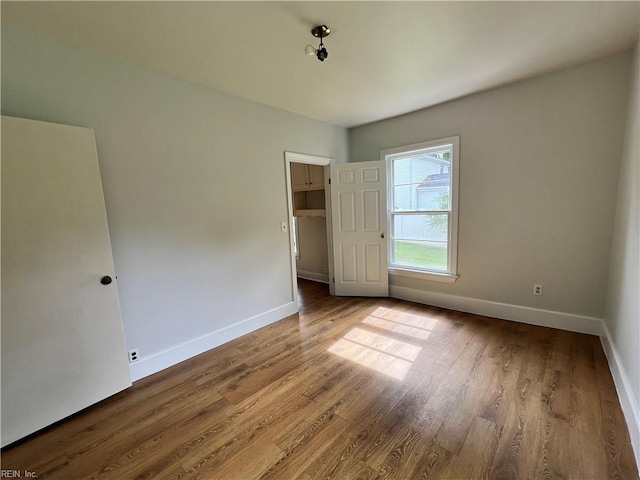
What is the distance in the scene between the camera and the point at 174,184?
2314 millimetres

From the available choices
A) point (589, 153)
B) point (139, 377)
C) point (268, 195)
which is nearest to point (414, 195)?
point (589, 153)

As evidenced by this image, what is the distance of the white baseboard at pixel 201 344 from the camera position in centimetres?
222

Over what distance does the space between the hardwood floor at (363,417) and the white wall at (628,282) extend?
140mm

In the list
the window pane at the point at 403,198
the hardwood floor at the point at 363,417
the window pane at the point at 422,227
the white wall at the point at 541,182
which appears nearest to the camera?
the hardwood floor at the point at 363,417

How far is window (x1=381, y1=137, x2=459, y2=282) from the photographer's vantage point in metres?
3.27

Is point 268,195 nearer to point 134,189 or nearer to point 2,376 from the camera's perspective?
point 134,189

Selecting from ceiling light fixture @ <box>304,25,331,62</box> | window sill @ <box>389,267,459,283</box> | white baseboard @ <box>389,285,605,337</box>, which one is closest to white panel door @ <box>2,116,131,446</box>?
ceiling light fixture @ <box>304,25,331,62</box>

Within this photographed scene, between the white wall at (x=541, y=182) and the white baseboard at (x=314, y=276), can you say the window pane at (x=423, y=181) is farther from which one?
the white baseboard at (x=314, y=276)

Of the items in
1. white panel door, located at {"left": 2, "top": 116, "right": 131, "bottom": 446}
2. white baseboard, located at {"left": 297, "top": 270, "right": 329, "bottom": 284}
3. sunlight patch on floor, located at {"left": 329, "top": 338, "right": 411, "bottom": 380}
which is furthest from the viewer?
white baseboard, located at {"left": 297, "top": 270, "right": 329, "bottom": 284}

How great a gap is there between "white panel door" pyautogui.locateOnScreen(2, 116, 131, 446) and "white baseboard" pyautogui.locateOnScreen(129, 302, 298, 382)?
23 centimetres

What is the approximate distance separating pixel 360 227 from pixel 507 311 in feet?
6.53

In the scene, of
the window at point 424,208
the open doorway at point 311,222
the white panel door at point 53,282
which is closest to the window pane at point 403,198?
the window at point 424,208

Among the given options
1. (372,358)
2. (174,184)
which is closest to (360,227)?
(372,358)

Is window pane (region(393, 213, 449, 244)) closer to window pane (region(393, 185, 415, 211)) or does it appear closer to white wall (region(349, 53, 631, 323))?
window pane (region(393, 185, 415, 211))
